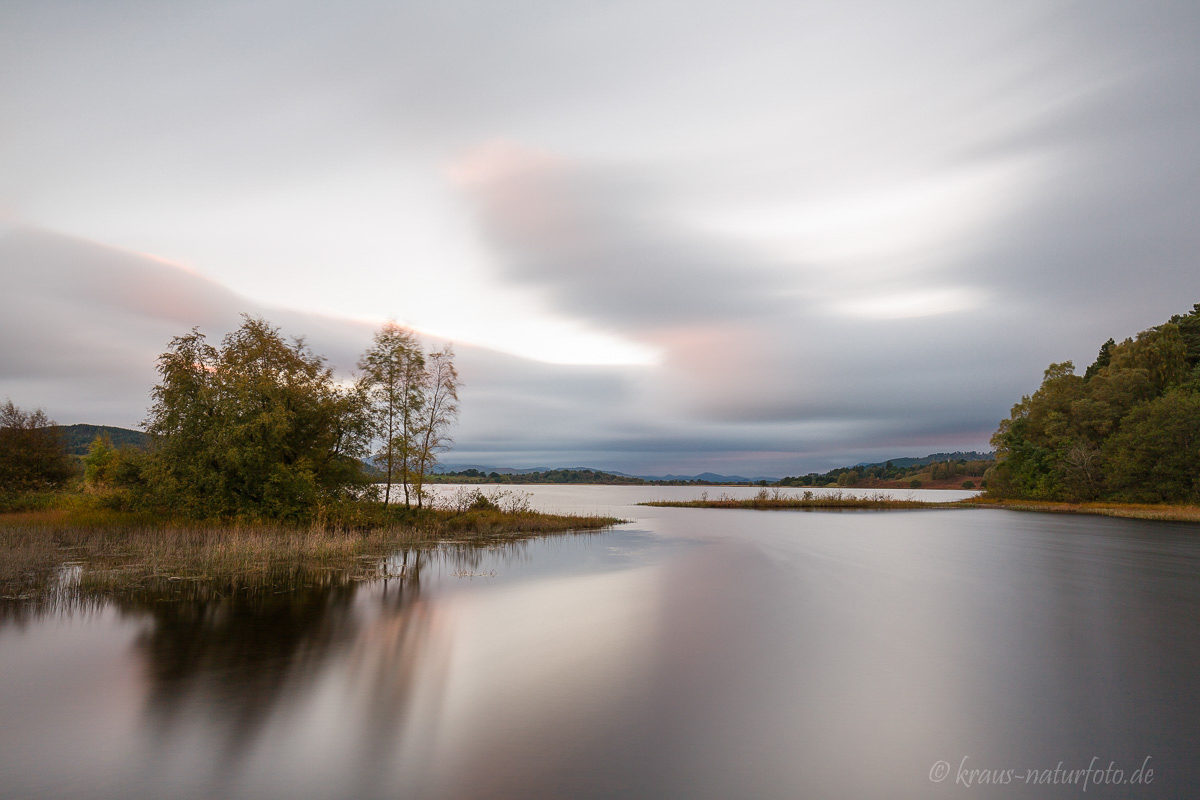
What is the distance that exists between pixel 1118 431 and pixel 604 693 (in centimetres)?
7575

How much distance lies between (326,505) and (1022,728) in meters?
26.3

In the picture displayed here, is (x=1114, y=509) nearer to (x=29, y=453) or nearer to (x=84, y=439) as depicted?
(x=29, y=453)

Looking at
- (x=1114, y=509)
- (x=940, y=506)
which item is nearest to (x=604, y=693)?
(x=1114, y=509)

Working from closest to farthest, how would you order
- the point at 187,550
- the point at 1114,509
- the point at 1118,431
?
the point at 187,550
the point at 1114,509
the point at 1118,431

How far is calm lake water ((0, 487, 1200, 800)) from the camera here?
22.6 ft

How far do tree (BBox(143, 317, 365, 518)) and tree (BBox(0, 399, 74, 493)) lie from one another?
13.3m

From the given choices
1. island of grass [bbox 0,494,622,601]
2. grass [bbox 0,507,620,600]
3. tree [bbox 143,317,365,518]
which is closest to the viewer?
island of grass [bbox 0,494,622,601]

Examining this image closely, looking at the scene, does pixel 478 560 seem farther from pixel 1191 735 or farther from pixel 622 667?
pixel 1191 735

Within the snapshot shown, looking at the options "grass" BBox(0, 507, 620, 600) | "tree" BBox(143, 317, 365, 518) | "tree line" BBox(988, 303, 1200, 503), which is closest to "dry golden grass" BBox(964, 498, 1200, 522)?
"tree line" BBox(988, 303, 1200, 503)

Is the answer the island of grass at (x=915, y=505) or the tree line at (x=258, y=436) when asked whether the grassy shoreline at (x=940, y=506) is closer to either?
the island of grass at (x=915, y=505)

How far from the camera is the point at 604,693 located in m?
9.73

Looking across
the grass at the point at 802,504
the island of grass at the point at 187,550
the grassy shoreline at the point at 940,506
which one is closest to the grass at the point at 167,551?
the island of grass at the point at 187,550

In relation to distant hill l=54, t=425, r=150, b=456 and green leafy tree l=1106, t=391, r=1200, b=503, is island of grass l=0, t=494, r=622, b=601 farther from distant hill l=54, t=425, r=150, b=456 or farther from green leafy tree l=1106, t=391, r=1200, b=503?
green leafy tree l=1106, t=391, r=1200, b=503

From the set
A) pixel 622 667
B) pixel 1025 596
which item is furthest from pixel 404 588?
pixel 1025 596
